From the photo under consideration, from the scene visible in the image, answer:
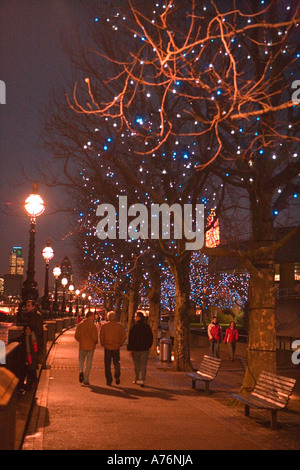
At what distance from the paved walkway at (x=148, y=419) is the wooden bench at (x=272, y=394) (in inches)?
13.7

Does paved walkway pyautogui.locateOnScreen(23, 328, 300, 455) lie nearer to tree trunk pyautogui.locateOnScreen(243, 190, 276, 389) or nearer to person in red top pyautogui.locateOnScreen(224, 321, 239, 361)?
tree trunk pyautogui.locateOnScreen(243, 190, 276, 389)

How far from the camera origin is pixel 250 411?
12.9 meters

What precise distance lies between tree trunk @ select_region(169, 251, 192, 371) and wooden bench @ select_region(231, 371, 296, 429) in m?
9.41

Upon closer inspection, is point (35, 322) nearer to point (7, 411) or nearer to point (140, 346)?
point (140, 346)

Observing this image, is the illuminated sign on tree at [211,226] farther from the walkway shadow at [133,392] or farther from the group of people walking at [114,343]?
the walkway shadow at [133,392]

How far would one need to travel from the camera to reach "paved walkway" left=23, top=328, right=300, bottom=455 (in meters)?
9.43

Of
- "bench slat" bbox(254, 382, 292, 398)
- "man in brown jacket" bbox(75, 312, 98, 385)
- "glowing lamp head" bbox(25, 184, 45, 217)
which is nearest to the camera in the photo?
"bench slat" bbox(254, 382, 292, 398)

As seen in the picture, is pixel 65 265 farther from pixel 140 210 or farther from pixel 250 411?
pixel 250 411

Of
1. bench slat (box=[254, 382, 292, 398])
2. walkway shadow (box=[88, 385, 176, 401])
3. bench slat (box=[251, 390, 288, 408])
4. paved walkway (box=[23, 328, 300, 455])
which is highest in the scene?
bench slat (box=[254, 382, 292, 398])

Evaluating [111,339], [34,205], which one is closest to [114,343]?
[111,339]

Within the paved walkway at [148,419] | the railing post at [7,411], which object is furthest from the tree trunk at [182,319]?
the railing post at [7,411]

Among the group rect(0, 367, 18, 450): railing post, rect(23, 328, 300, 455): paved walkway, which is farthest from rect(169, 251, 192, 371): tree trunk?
rect(0, 367, 18, 450): railing post

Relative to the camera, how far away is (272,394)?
11477 mm
